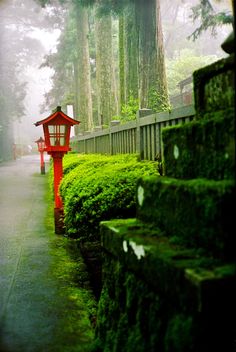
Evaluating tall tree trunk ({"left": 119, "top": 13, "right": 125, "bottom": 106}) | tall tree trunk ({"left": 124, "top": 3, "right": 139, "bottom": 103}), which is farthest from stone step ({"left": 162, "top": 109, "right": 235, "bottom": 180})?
tall tree trunk ({"left": 119, "top": 13, "right": 125, "bottom": 106})

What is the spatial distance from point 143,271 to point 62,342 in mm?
1143

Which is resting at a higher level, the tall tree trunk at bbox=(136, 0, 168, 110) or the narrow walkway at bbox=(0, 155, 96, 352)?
the tall tree trunk at bbox=(136, 0, 168, 110)

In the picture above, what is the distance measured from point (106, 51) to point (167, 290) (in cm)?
1645

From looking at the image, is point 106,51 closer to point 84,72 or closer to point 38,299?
point 84,72

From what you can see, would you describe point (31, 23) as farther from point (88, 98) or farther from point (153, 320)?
point (153, 320)

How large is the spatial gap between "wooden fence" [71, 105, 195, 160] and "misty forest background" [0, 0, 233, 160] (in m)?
1.26

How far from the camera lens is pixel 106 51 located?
17141 millimetres

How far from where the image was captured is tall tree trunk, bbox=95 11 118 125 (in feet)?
53.4

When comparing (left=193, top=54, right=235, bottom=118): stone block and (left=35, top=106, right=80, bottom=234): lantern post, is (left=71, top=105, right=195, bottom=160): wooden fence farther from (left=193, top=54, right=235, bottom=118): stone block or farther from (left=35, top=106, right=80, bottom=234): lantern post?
(left=193, top=54, right=235, bottom=118): stone block

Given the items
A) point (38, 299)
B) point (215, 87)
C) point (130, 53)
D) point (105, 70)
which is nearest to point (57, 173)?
point (38, 299)

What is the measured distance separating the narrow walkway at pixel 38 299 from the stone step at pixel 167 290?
548 mm

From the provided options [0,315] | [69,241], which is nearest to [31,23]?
[69,241]

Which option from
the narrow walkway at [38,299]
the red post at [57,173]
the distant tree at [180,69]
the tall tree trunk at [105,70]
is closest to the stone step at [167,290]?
the narrow walkway at [38,299]

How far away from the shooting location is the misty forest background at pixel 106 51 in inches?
409
